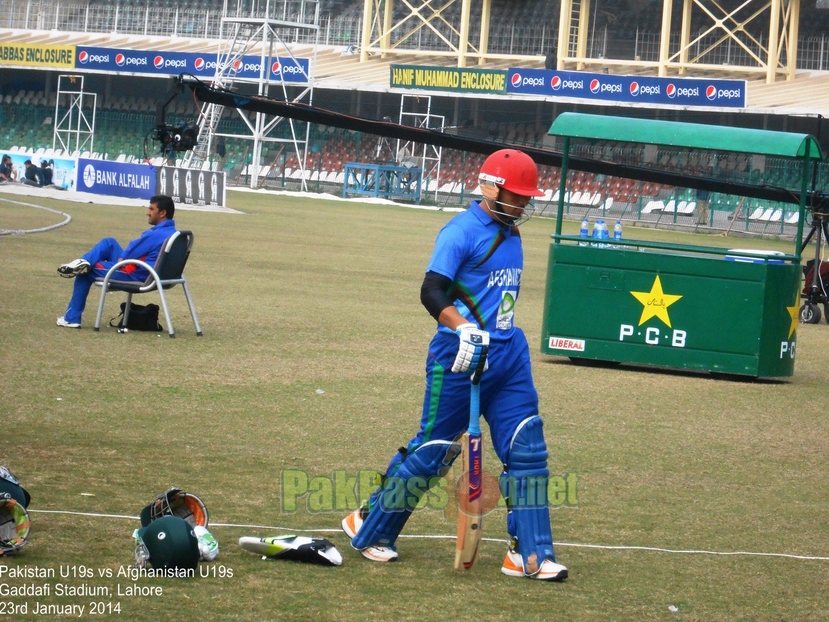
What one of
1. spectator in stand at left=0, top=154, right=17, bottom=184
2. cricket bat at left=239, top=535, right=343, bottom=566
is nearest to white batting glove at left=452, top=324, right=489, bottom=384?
cricket bat at left=239, top=535, right=343, bottom=566

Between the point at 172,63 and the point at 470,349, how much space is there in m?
55.0

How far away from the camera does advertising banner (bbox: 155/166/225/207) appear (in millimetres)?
37250

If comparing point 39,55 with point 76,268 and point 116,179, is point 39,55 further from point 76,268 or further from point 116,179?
point 76,268

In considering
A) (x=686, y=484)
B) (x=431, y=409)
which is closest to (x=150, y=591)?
(x=431, y=409)

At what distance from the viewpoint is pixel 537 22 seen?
57.9m

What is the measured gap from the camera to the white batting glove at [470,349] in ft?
17.3

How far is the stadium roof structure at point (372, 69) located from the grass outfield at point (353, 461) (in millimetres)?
31717

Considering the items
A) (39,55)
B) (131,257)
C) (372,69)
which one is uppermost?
(372,69)

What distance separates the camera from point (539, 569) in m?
5.52

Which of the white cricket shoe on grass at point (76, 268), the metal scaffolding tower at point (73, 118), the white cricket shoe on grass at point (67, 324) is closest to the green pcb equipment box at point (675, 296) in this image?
the white cricket shoe on grass at point (76, 268)

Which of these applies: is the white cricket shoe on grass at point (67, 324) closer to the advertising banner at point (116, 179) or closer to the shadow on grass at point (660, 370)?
the shadow on grass at point (660, 370)

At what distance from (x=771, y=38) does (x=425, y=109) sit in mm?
15157

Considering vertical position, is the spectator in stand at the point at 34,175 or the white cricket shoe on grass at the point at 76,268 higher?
the spectator in stand at the point at 34,175

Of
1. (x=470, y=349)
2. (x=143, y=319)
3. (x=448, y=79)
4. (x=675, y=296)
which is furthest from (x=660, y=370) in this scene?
(x=448, y=79)
